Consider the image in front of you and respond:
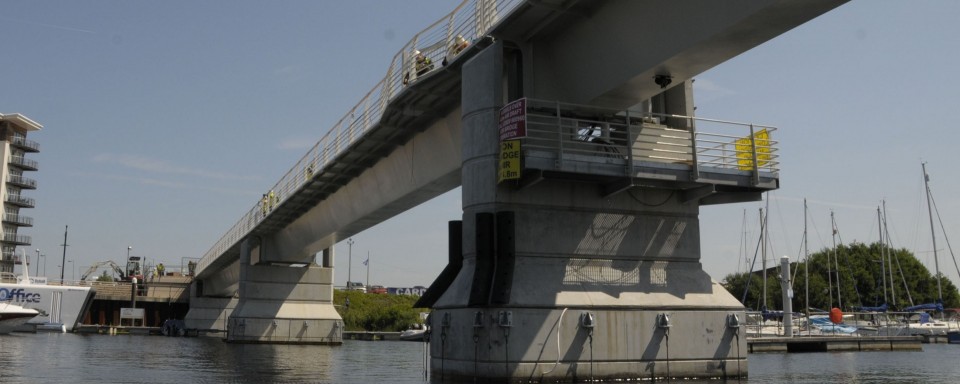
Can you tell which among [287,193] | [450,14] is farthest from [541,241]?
[287,193]

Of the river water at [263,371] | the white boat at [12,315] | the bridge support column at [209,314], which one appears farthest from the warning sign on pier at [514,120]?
the bridge support column at [209,314]

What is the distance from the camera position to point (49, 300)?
7756 centimetres

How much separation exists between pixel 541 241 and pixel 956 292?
10023cm

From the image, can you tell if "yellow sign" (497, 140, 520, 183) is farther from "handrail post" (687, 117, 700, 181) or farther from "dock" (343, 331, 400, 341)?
"dock" (343, 331, 400, 341)

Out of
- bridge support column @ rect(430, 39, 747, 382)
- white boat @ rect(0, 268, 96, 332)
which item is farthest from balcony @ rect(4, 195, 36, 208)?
bridge support column @ rect(430, 39, 747, 382)

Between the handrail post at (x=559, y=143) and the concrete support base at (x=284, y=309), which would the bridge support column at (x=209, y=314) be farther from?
the handrail post at (x=559, y=143)

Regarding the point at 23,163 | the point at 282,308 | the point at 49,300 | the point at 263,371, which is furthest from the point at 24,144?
the point at 263,371

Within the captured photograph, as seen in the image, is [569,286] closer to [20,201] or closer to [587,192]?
[587,192]

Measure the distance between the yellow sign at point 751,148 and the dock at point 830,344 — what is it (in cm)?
2785

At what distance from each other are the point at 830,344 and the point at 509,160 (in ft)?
126

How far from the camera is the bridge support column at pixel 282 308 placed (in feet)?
192

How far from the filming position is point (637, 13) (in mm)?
19906

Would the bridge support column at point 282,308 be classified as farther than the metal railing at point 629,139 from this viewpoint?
Yes

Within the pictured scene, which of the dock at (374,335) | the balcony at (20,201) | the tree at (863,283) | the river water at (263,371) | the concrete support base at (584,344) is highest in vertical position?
the balcony at (20,201)
